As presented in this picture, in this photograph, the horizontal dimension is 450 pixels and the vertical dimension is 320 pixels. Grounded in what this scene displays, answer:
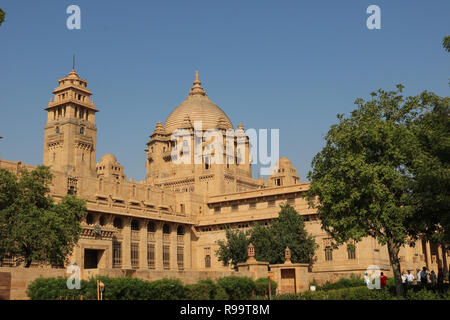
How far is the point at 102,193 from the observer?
238 feet

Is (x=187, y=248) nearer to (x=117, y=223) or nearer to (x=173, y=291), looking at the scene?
(x=117, y=223)

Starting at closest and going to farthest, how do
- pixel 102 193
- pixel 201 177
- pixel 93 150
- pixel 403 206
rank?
pixel 403 206, pixel 102 193, pixel 201 177, pixel 93 150

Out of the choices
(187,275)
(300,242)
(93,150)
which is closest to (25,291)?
(187,275)

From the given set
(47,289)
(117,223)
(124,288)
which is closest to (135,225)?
(117,223)

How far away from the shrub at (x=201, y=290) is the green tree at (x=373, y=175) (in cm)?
946

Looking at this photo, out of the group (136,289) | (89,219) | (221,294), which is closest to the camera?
(136,289)

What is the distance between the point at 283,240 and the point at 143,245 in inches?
782

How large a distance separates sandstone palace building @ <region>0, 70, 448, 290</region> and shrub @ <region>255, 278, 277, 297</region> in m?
3.08

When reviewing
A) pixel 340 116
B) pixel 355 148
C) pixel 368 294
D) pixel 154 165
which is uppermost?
pixel 154 165

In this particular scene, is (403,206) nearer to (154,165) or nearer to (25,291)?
(25,291)

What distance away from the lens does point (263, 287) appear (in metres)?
42.4

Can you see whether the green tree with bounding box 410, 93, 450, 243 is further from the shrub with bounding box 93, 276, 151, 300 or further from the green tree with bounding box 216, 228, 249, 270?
the green tree with bounding box 216, 228, 249, 270

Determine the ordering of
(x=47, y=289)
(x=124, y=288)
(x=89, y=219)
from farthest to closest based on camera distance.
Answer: (x=89, y=219) → (x=124, y=288) → (x=47, y=289)

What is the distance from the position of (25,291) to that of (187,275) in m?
11.2
